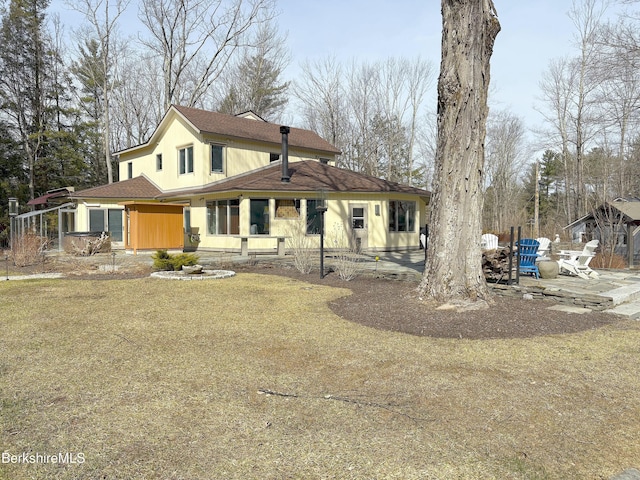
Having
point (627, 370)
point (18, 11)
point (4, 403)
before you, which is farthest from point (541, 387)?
point (18, 11)

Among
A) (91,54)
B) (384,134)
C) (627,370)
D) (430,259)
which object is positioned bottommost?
(627,370)

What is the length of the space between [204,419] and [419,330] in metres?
3.58

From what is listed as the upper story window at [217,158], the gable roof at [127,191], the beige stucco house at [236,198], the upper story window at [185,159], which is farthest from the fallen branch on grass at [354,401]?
the gable roof at [127,191]

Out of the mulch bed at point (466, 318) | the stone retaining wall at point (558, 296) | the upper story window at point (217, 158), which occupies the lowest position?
the mulch bed at point (466, 318)

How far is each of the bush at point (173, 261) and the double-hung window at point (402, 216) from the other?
1058 centimetres

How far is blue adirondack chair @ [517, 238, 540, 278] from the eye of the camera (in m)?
9.46

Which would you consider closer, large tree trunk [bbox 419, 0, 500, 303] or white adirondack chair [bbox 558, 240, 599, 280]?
large tree trunk [bbox 419, 0, 500, 303]

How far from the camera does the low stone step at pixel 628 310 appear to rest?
670 centimetres

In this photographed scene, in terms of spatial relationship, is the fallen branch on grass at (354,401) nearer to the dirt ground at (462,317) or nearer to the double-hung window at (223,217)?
the dirt ground at (462,317)

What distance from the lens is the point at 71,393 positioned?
3693 millimetres

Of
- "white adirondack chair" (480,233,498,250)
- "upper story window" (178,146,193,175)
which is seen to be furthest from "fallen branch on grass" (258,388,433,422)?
"upper story window" (178,146,193,175)

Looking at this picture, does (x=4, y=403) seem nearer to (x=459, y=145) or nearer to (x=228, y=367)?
(x=228, y=367)

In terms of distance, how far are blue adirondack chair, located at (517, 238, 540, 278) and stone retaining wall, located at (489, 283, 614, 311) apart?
1.46 meters

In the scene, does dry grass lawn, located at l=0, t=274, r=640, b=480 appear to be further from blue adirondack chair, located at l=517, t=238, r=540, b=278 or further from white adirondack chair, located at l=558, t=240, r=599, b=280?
white adirondack chair, located at l=558, t=240, r=599, b=280
